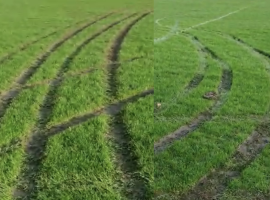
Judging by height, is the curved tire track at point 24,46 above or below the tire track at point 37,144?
above

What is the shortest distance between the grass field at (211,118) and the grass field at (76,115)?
0.33 meters

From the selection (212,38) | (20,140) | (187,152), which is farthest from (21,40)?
(187,152)

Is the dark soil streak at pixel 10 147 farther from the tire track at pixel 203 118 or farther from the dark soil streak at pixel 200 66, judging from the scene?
the dark soil streak at pixel 200 66

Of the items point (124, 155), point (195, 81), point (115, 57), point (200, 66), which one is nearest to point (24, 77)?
point (115, 57)

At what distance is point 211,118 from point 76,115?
2136mm

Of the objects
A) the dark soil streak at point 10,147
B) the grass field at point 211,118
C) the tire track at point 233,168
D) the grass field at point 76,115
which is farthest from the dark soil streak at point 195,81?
the dark soil streak at point 10,147

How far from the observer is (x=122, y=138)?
19.2 feet

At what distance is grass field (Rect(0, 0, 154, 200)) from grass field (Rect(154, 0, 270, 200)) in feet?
1.08

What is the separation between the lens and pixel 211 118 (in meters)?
7.16

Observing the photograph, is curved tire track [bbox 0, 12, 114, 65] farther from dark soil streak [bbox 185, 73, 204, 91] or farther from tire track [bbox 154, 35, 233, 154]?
tire track [bbox 154, 35, 233, 154]

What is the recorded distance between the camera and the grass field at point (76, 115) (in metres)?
4.84

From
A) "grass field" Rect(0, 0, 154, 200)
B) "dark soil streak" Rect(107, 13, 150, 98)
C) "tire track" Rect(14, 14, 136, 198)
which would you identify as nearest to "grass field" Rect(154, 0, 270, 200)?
"grass field" Rect(0, 0, 154, 200)

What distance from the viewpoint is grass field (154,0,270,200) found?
16.6ft

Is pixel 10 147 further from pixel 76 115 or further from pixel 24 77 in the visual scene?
pixel 24 77
